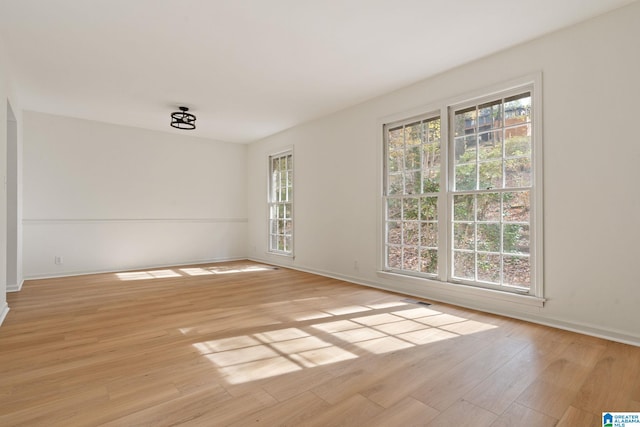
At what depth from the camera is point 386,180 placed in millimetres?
4605

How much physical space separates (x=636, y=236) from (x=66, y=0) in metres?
4.85

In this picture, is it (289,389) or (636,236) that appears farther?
(636,236)

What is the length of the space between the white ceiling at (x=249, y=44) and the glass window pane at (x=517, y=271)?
7.01 feet

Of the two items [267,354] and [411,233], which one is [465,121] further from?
[267,354]

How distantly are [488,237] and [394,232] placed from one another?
1.28 meters

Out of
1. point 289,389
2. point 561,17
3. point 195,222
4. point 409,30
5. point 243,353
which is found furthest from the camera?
point 195,222

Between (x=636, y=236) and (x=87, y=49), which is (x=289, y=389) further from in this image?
(x=87, y=49)

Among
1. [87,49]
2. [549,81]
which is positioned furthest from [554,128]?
[87,49]

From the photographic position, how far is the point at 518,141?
3307 millimetres

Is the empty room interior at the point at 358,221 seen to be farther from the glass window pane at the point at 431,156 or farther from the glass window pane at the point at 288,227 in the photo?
the glass window pane at the point at 288,227

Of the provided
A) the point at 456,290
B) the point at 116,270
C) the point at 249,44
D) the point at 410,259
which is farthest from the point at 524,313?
the point at 116,270

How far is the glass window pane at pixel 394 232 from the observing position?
4465 mm

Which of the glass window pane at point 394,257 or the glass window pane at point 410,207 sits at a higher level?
the glass window pane at point 410,207

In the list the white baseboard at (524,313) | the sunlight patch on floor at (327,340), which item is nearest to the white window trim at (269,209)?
the white baseboard at (524,313)
